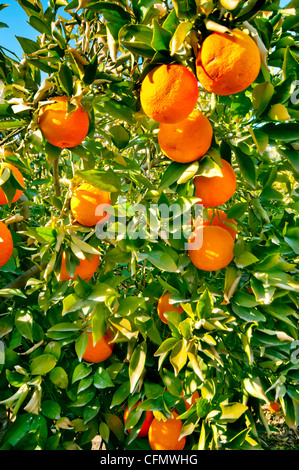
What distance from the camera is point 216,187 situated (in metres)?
0.76

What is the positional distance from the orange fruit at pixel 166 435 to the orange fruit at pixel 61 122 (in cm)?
80

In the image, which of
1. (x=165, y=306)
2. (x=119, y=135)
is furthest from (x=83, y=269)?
(x=119, y=135)

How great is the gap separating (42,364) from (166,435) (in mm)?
406

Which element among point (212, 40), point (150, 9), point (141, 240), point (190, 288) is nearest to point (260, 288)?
point (190, 288)

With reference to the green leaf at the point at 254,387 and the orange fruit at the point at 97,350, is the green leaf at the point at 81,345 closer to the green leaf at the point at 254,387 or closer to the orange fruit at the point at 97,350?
the orange fruit at the point at 97,350

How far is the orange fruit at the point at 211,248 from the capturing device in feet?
2.71

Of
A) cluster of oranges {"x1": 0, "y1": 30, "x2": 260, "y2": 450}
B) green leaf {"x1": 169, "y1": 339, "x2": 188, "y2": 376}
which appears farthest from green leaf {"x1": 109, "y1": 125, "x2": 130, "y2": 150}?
green leaf {"x1": 169, "y1": 339, "x2": 188, "y2": 376}

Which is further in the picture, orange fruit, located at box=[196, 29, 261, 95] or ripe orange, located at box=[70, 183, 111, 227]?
ripe orange, located at box=[70, 183, 111, 227]

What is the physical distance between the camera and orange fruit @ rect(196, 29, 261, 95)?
0.61 meters

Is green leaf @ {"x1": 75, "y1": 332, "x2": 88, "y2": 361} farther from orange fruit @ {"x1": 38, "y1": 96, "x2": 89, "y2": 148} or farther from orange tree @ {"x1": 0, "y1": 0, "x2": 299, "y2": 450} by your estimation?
orange fruit @ {"x1": 38, "y1": 96, "x2": 89, "y2": 148}

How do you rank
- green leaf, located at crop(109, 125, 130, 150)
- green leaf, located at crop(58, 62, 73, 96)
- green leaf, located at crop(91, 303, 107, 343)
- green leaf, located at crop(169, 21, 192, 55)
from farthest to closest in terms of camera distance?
green leaf, located at crop(109, 125, 130, 150), green leaf, located at crop(91, 303, 107, 343), green leaf, located at crop(58, 62, 73, 96), green leaf, located at crop(169, 21, 192, 55)

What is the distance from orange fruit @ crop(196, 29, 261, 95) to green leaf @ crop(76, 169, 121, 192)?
0.31 meters

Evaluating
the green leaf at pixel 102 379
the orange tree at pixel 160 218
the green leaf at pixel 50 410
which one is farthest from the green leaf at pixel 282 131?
the green leaf at pixel 50 410

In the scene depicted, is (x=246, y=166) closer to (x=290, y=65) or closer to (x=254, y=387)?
(x=290, y=65)
